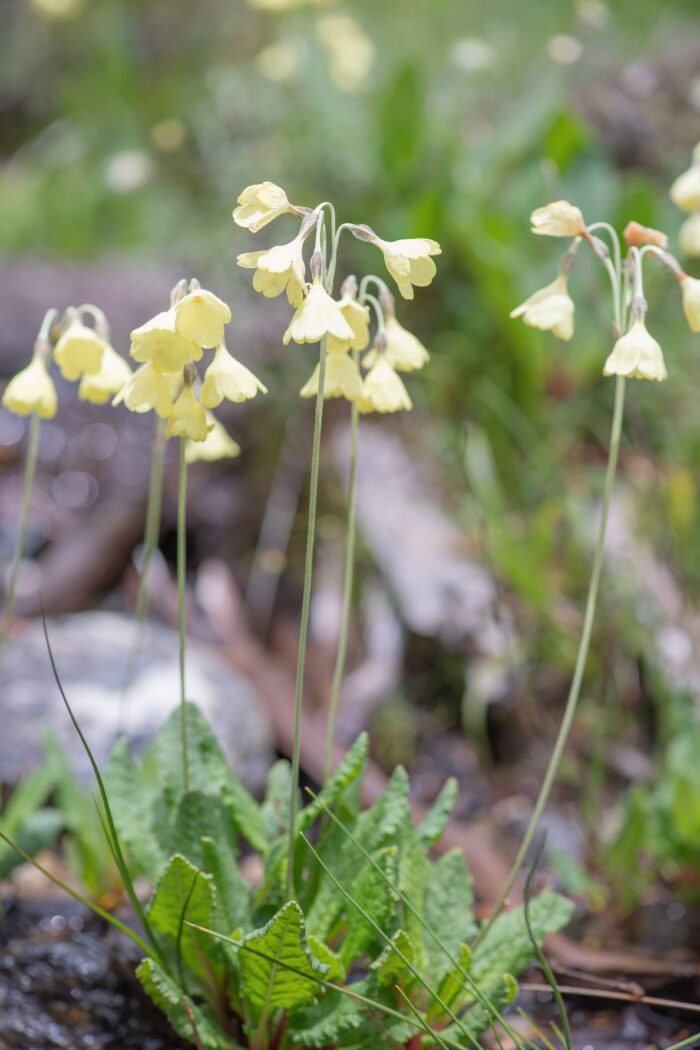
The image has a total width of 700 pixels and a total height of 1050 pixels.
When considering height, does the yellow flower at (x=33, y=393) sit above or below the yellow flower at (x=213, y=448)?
above

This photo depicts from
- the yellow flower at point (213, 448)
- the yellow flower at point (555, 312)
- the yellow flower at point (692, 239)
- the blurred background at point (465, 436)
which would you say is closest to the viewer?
the yellow flower at point (555, 312)

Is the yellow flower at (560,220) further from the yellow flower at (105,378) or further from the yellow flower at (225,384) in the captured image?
the yellow flower at (105,378)

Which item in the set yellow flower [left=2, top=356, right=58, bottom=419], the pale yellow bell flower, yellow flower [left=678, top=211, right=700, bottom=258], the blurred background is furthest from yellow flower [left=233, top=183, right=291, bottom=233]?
yellow flower [left=678, top=211, right=700, bottom=258]

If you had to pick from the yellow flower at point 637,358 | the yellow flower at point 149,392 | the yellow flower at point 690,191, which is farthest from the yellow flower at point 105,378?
the yellow flower at point 690,191

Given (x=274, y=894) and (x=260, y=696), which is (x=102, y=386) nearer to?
(x=274, y=894)

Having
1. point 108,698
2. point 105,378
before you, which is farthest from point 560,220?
point 108,698

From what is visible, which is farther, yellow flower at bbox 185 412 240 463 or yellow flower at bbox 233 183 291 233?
yellow flower at bbox 185 412 240 463

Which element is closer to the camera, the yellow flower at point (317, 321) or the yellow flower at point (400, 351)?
the yellow flower at point (317, 321)

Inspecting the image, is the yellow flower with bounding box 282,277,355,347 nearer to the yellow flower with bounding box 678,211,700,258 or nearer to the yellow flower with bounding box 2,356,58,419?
the yellow flower with bounding box 2,356,58,419
